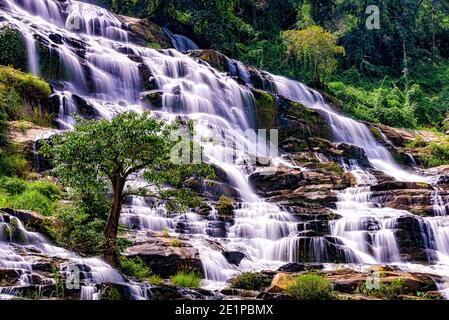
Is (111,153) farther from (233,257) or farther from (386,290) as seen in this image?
(386,290)

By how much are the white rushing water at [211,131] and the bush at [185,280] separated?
720 millimetres

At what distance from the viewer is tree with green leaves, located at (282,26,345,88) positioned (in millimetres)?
40094

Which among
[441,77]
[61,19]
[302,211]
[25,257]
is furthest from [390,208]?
[441,77]

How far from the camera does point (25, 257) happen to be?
42.8ft

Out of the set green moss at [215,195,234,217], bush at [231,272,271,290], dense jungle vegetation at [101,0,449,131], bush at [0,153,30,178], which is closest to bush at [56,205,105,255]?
bush at [231,272,271,290]

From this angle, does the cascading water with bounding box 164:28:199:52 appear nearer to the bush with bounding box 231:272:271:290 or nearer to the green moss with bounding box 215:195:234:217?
the green moss with bounding box 215:195:234:217

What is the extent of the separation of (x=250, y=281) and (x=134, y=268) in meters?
3.01

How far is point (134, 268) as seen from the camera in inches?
595

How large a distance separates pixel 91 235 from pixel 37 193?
13.7 ft

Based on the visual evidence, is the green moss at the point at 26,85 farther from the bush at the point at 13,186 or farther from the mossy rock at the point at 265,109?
the mossy rock at the point at 265,109

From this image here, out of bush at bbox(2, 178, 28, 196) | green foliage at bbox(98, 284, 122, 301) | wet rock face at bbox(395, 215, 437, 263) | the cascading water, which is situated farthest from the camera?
the cascading water

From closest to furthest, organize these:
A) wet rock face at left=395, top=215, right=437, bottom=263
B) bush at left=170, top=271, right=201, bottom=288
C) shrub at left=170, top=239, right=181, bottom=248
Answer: bush at left=170, top=271, right=201, bottom=288, shrub at left=170, top=239, right=181, bottom=248, wet rock face at left=395, top=215, right=437, bottom=263

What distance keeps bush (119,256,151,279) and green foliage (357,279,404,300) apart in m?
5.58
